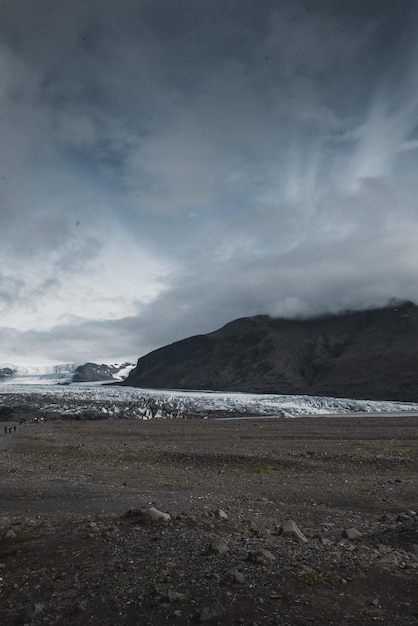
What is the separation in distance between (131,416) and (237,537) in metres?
61.5

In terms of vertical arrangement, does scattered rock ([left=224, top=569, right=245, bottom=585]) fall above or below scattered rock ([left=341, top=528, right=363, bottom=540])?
above

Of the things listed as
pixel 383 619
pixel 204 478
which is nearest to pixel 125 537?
pixel 383 619

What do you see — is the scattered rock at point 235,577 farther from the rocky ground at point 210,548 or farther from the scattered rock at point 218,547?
the scattered rock at point 218,547

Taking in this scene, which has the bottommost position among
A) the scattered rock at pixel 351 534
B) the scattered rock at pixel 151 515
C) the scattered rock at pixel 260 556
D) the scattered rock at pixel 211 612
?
the scattered rock at pixel 351 534

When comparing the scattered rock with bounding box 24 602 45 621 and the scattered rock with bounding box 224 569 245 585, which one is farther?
the scattered rock with bounding box 224 569 245 585

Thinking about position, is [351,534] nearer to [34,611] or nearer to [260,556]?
[260,556]

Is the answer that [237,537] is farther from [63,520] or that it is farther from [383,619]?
[63,520]

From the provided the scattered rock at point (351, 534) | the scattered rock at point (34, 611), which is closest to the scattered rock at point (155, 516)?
the scattered rock at point (34, 611)

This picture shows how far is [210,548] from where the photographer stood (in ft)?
27.7

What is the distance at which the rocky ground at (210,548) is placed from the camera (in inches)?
260

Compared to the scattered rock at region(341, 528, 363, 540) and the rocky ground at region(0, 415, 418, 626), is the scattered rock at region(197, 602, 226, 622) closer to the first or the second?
the rocky ground at region(0, 415, 418, 626)

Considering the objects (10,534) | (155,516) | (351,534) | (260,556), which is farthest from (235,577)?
(10,534)

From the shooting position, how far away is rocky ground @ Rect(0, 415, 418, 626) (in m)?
6.60

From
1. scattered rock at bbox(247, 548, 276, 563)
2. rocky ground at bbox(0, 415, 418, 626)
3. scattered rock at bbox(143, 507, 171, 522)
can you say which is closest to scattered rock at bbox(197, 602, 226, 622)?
rocky ground at bbox(0, 415, 418, 626)
